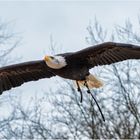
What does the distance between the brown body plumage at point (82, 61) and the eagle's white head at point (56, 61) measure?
20 mm

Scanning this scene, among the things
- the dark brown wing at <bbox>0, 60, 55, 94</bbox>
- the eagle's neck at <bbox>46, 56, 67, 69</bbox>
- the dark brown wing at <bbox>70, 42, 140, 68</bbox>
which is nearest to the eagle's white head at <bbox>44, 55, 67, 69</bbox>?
the eagle's neck at <bbox>46, 56, 67, 69</bbox>

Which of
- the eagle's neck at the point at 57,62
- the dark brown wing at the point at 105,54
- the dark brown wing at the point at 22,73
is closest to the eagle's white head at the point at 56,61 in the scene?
the eagle's neck at the point at 57,62

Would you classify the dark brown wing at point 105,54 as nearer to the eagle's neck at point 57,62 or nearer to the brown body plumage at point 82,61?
the brown body plumage at point 82,61

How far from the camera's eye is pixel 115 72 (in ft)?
70.1

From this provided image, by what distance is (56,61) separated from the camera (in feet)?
32.6

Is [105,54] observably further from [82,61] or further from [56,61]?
[56,61]

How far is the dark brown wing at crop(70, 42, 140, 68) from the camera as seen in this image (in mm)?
9922

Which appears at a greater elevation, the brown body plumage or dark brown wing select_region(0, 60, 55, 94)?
the brown body plumage

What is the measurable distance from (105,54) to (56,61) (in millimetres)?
717

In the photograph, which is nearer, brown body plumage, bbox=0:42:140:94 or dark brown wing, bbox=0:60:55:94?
brown body plumage, bbox=0:42:140:94

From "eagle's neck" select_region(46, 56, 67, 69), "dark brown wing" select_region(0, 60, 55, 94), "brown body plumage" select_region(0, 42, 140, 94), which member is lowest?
"dark brown wing" select_region(0, 60, 55, 94)

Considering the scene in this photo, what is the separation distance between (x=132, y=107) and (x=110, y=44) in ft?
20.2

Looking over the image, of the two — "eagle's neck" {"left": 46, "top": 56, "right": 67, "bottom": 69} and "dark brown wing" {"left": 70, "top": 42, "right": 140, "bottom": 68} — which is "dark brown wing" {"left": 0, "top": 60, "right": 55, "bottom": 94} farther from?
"dark brown wing" {"left": 70, "top": 42, "right": 140, "bottom": 68}

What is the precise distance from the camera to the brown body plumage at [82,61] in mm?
9984
